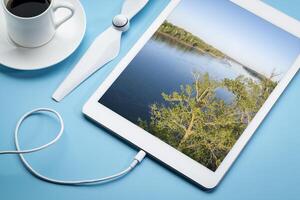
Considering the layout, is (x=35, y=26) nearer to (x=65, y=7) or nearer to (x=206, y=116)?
(x=65, y=7)

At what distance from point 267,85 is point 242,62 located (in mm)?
56

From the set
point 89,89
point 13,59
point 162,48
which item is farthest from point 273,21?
point 13,59

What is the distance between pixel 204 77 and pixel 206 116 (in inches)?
2.6

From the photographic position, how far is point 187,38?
842mm

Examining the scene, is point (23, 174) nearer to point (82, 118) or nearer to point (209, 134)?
point (82, 118)

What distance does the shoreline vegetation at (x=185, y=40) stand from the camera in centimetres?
84

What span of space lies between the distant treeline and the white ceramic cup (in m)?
0.16

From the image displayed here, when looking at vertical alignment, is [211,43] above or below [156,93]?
above

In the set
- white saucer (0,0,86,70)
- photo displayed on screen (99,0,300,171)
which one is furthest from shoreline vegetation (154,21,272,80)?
white saucer (0,0,86,70)

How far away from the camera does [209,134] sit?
0.79 metres

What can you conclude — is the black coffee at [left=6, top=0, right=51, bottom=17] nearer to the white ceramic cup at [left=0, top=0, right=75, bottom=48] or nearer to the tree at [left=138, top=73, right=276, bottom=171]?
the white ceramic cup at [left=0, top=0, right=75, bottom=48]

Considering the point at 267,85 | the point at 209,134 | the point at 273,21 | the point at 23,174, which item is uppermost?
the point at 273,21

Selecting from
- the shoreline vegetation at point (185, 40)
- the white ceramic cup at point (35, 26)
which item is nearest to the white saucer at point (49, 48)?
the white ceramic cup at point (35, 26)

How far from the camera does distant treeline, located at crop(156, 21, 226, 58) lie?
84cm
